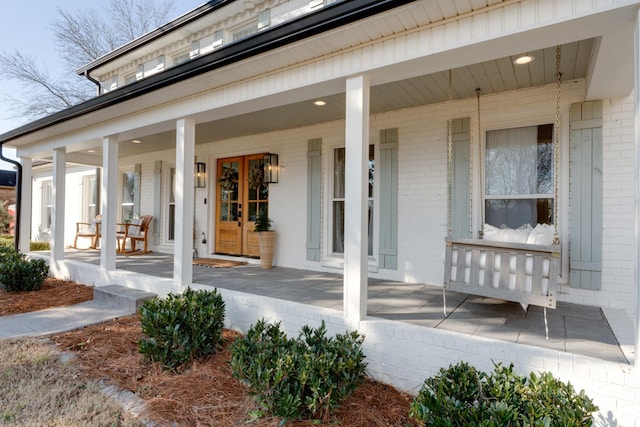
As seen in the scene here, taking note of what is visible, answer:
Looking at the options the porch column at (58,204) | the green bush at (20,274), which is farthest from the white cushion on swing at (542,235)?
the porch column at (58,204)

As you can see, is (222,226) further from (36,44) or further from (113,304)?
(36,44)

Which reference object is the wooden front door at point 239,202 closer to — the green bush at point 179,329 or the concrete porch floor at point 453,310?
the concrete porch floor at point 453,310

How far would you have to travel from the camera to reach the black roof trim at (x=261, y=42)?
2.49m

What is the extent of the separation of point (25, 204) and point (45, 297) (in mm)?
3258

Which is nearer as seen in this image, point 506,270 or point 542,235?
point 506,270

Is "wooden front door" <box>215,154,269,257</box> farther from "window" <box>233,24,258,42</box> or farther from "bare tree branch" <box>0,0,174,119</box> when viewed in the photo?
"bare tree branch" <box>0,0,174,119</box>

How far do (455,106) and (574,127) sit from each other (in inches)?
49.5

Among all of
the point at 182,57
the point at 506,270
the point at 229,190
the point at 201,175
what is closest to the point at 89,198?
the point at 201,175

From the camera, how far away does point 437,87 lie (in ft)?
12.9

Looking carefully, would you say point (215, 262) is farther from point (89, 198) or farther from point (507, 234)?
point (89, 198)

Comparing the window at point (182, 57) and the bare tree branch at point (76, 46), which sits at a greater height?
the bare tree branch at point (76, 46)

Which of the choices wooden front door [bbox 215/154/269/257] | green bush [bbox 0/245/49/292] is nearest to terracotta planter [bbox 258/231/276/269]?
wooden front door [bbox 215/154/269/257]

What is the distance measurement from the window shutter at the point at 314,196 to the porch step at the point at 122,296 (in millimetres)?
2278

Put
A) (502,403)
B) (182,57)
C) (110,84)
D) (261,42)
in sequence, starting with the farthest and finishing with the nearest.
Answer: (110,84) → (182,57) → (261,42) → (502,403)
